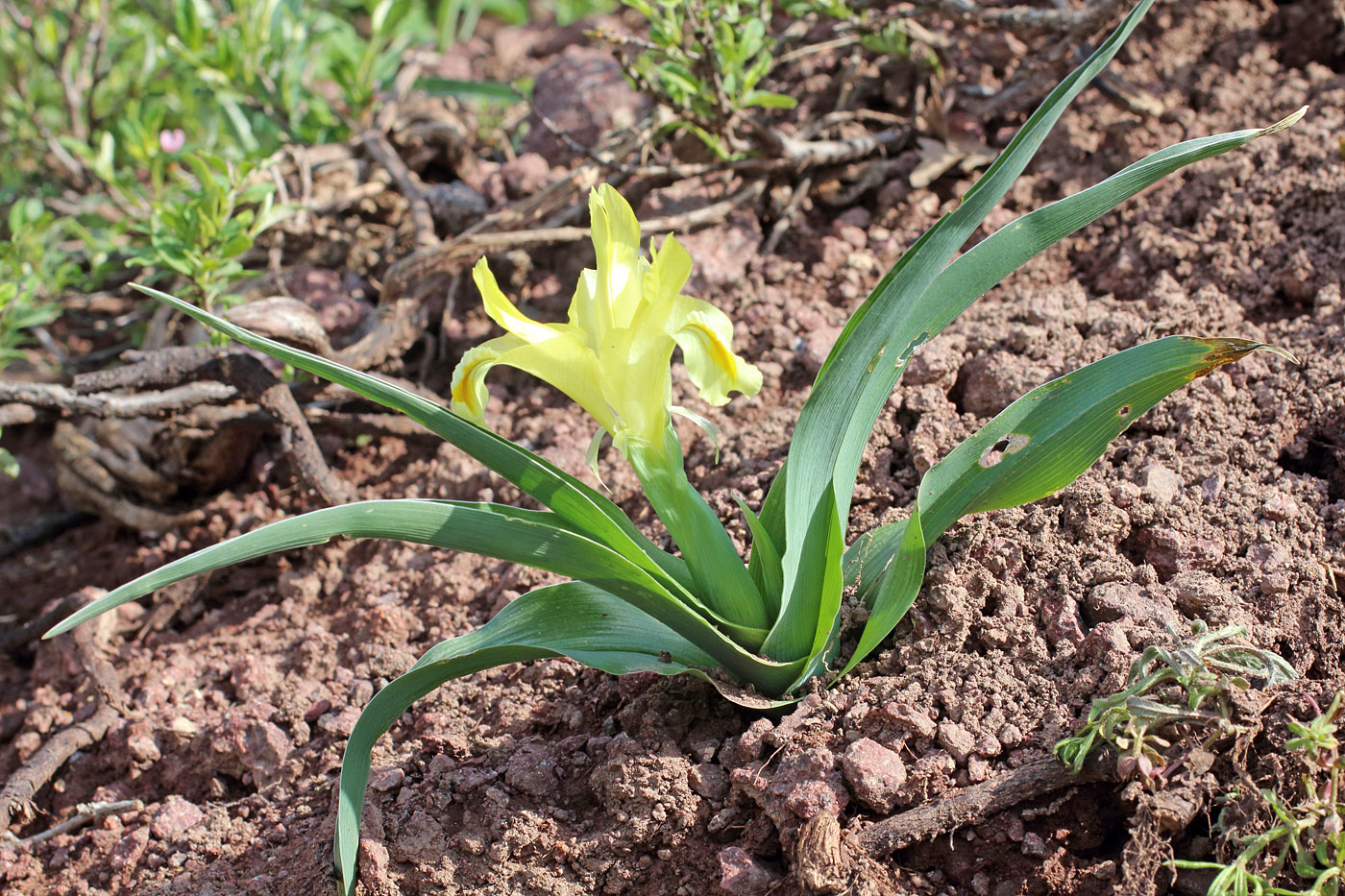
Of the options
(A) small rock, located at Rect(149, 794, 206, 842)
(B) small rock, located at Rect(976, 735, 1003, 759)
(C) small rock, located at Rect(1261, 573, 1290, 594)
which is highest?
(C) small rock, located at Rect(1261, 573, 1290, 594)

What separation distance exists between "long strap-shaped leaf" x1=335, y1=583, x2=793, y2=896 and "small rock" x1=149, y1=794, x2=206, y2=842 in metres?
0.48

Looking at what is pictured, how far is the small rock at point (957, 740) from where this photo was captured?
131 centimetres

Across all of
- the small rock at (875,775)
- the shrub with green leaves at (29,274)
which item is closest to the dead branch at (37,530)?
the shrub with green leaves at (29,274)

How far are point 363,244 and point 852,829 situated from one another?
6.90 feet

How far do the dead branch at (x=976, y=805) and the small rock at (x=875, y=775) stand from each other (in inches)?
1.4

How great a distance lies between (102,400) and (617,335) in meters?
1.36

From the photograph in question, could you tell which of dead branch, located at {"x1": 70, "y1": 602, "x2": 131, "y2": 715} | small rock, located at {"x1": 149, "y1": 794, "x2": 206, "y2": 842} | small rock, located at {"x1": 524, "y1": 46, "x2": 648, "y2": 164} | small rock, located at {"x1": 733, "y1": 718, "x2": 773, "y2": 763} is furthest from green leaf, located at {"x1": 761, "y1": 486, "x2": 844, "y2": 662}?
small rock, located at {"x1": 524, "y1": 46, "x2": 648, "y2": 164}

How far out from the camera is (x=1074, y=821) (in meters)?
1.25

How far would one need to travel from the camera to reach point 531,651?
1364 mm

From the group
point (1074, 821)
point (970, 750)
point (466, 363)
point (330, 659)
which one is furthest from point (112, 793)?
point (1074, 821)

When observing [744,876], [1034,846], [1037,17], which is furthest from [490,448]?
[1037,17]

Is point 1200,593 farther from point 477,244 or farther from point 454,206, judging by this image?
point 454,206

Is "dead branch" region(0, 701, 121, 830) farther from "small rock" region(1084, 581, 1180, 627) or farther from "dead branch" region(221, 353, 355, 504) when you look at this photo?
"small rock" region(1084, 581, 1180, 627)

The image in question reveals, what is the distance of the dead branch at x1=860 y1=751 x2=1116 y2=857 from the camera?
1.24m
